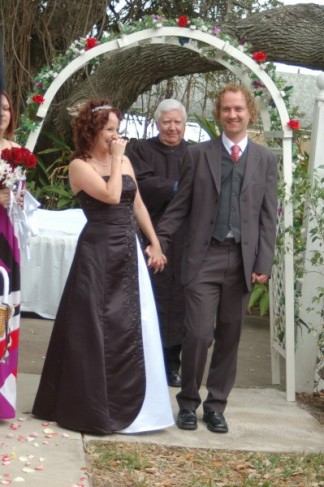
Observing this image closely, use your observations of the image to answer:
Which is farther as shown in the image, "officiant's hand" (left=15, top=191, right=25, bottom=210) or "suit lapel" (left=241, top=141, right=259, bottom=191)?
"suit lapel" (left=241, top=141, right=259, bottom=191)

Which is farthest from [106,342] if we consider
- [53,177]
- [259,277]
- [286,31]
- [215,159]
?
[53,177]

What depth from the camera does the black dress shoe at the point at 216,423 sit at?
5500 millimetres

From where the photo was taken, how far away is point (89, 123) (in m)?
5.36

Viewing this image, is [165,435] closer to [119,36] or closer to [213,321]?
[213,321]

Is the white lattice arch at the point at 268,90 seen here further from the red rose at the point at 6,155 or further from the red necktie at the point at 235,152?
the red rose at the point at 6,155

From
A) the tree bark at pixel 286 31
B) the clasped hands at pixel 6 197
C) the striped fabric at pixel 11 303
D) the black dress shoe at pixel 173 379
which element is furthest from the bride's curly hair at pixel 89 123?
the tree bark at pixel 286 31

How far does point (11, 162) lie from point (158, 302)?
5.81 feet

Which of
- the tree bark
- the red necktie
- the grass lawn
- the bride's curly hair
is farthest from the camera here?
the tree bark

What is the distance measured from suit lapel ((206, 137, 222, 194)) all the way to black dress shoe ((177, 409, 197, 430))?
4.27ft

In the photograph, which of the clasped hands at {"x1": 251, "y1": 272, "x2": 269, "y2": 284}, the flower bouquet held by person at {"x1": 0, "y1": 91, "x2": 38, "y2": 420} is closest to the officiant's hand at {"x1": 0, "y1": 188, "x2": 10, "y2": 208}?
the flower bouquet held by person at {"x1": 0, "y1": 91, "x2": 38, "y2": 420}

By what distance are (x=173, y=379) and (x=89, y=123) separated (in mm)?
2094

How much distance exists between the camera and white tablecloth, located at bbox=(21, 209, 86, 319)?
8.95m

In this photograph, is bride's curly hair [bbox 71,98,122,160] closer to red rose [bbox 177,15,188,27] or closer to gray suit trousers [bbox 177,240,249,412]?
gray suit trousers [bbox 177,240,249,412]

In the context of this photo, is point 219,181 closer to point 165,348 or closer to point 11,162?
point 11,162
